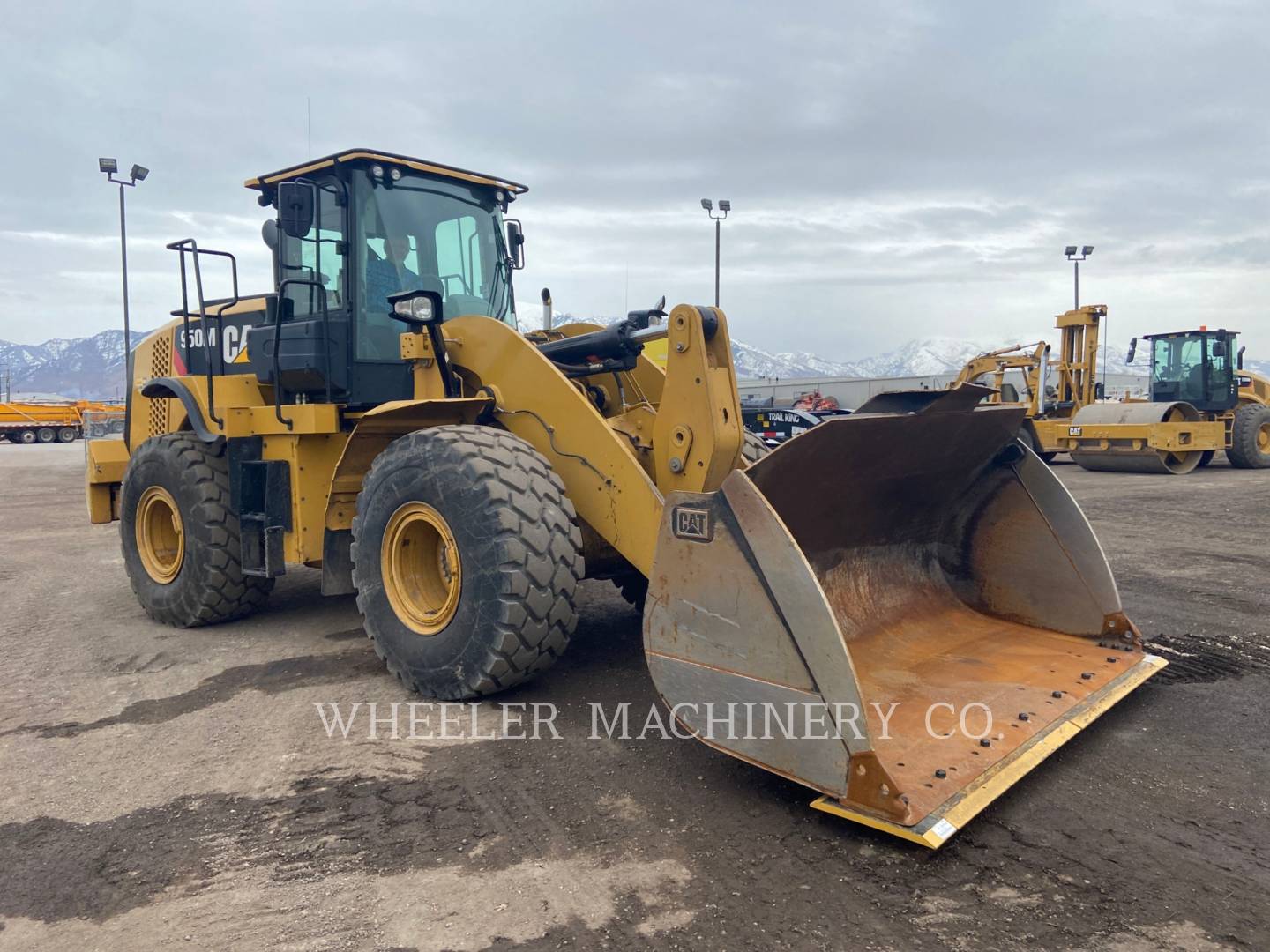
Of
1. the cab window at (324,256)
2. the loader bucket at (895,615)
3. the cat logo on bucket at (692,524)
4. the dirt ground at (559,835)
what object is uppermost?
the cab window at (324,256)

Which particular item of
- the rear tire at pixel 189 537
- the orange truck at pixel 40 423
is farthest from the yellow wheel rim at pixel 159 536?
the orange truck at pixel 40 423

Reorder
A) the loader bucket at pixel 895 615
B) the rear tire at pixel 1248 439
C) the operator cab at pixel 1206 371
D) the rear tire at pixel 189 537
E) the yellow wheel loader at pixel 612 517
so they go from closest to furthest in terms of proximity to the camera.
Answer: the loader bucket at pixel 895 615, the yellow wheel loader at pixel 612 517, the rear tire at pixel 189 537, the rear tire at pixel 1248 439, the operator cab at pixel 1206 371

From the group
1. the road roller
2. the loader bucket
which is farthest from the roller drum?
the loader bucket

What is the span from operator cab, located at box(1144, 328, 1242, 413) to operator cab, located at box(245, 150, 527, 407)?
17648mm

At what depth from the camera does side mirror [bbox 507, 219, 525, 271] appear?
19.9 ft

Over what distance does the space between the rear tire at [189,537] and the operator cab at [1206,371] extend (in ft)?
60.8

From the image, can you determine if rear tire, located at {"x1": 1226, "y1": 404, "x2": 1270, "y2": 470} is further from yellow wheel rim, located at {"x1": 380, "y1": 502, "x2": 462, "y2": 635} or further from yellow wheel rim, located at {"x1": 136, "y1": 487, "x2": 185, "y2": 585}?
yellow wheel rim, located at {"x1": 136, "y1": 487, "x2": 185, "y2": 585}

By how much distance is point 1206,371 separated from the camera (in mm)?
18797

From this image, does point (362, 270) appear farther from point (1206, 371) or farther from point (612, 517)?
point (1206, 371)

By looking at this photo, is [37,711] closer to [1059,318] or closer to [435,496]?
[435,496]

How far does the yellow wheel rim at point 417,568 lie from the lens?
4.26 m

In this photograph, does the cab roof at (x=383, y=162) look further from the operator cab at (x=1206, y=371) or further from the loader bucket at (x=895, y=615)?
the operator cab at (x=1206, y=371)

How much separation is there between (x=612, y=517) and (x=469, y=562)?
0.66m

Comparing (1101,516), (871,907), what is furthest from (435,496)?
(1101,516)
